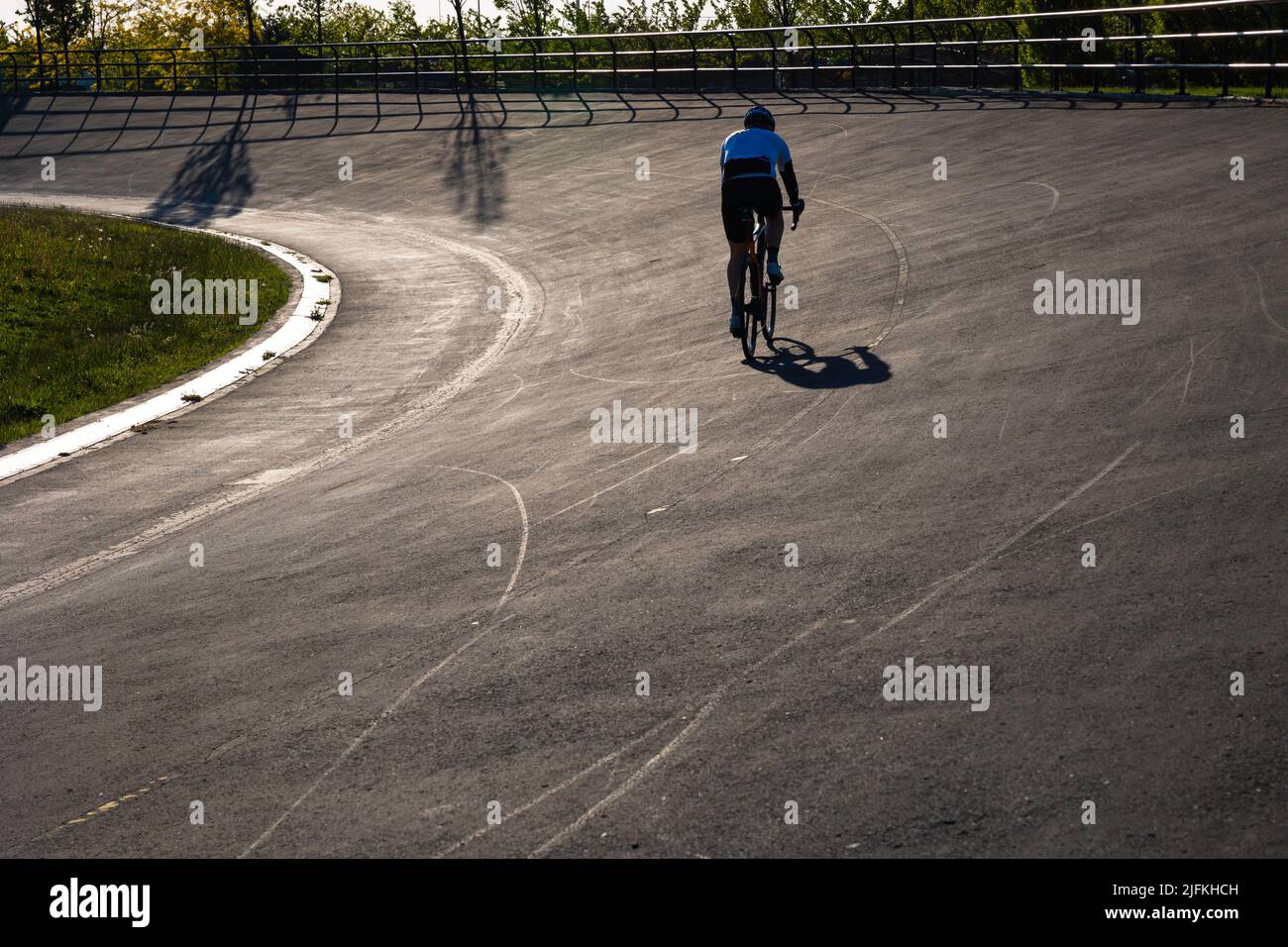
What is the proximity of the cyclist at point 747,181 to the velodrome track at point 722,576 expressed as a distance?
81 cm

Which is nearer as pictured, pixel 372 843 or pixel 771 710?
pixel 372 843

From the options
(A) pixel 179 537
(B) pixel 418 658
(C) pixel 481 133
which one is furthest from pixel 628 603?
(C) pixel 481 133

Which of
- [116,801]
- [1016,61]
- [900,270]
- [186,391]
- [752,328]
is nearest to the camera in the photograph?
[116,801]

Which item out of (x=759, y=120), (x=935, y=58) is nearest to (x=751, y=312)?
(x=759, y=120)

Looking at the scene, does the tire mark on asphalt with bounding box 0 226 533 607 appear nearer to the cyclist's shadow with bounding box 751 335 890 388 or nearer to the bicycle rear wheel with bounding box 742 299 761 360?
the bicycle rear wheel with bounding box 742 299 761 360

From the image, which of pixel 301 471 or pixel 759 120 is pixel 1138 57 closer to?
pixel 759 120

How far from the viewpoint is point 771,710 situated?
5.55 meters

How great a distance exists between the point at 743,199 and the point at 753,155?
15.6 inches

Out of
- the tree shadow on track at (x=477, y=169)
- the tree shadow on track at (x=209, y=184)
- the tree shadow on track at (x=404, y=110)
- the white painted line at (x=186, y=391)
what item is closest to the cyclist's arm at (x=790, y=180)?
the white painted line at (x=186, y=391)

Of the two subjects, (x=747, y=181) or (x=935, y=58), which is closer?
(x=747, y=181)

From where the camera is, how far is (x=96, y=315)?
17.3 metres

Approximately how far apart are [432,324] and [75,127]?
3118 cm

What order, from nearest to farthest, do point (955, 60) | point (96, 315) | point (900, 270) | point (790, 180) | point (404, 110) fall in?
point (790, 180)
point (900, 270)
point (96, 315)
point (955, 60)
point (404, 110)
